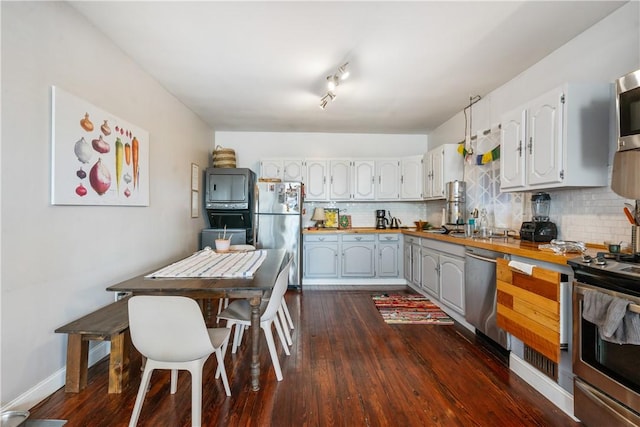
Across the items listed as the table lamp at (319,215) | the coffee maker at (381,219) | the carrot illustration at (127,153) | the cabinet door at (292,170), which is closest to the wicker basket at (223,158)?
the cabinet door at (292,170)

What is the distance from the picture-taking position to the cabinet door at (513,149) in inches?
96.0

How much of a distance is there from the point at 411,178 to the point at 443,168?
2.48 feet

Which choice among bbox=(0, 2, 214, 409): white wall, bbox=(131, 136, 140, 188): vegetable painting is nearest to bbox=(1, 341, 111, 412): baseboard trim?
bbox=(0, 2, 214, 409): white wall

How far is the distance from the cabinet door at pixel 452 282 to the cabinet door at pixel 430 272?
0.42ft

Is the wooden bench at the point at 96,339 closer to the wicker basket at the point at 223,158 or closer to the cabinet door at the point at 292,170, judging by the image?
the wicker basket at the point at 223,158

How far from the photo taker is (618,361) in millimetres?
1404

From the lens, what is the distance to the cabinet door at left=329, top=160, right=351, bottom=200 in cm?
484

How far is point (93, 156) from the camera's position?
215 centimetres

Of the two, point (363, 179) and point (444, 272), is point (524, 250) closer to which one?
point (444, 272)

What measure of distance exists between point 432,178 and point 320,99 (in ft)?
6.69

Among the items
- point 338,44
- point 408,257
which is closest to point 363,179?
point 408,257

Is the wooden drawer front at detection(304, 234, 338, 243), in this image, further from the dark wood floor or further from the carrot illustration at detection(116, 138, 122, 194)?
the carrot illustration at detection(116, 138, 122, 194)

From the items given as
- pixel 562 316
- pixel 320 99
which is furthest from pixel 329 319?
pixel 320 99

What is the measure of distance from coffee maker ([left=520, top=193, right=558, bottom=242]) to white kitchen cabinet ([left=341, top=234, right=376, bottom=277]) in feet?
7.46
